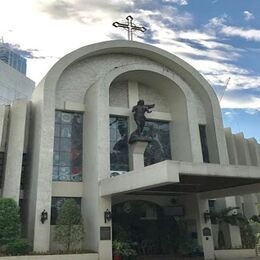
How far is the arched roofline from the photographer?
889 inches

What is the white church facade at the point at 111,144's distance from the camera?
19.1 m

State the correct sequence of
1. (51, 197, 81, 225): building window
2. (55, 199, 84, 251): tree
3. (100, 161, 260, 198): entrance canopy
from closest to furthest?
(100, 161, 260, 198): entrance canopy
(55, 199, 84, 251): tree
(51, 197, 81, 225): building window

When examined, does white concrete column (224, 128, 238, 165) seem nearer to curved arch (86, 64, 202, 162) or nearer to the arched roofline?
the arched roofline

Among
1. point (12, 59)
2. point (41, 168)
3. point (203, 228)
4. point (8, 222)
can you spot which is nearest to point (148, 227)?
point (203, 228)

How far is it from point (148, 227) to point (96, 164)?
5793 mm

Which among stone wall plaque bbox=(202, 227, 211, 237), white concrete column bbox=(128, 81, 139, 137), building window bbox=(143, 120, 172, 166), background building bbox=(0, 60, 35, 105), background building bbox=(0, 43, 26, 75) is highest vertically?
background building bbox=(0, 43, 26, 75)

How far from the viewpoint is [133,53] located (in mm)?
26266

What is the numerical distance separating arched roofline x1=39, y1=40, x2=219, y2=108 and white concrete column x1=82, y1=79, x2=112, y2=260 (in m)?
2.48

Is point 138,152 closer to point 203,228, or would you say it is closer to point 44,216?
point 203,228

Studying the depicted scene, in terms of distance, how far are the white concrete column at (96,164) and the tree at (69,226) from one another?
2.61 ft

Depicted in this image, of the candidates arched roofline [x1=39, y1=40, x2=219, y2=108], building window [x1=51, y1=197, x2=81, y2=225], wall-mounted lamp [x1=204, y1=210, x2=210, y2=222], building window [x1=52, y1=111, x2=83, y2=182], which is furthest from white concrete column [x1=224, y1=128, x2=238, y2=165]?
building window [x1=51, y1=197, x2=81, y2=225]

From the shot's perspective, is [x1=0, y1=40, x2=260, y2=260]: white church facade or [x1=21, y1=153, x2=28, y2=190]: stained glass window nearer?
[x1=0, y1=40, x2=260, y2=260]: white church facade

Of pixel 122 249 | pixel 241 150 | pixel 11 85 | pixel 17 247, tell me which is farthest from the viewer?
pixel 11 85

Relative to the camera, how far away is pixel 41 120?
70.1ft
